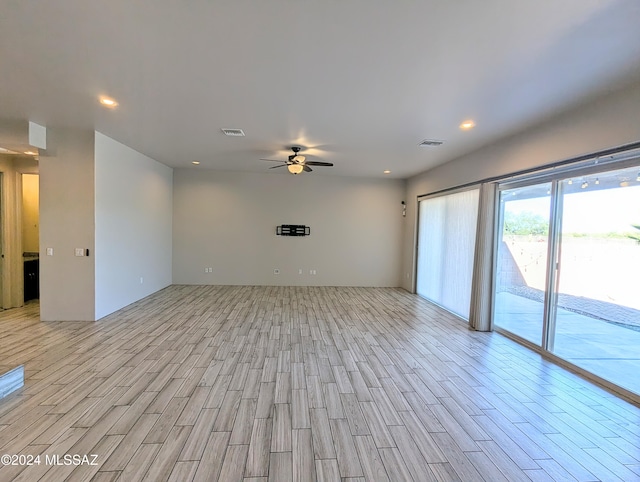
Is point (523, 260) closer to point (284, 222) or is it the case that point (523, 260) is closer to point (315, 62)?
point (315, 62)

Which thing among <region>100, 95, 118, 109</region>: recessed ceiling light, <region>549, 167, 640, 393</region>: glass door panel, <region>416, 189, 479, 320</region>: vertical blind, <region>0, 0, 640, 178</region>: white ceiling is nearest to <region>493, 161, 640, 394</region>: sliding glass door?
<region>549, 167, 640, 393</region>: glass door panel

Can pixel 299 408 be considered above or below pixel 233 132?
below

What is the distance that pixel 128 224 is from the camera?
18.8 feet

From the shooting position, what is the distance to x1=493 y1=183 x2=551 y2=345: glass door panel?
13.4 ft

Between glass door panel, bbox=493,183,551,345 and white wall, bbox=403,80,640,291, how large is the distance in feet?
1.53

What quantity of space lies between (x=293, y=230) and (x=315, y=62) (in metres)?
5.80

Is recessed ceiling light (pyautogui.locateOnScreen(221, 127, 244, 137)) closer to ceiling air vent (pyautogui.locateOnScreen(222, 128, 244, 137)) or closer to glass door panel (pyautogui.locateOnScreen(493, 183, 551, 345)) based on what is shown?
ceiling air vent (pyautogui.locateOnScreen(222, 128, 244, 137))

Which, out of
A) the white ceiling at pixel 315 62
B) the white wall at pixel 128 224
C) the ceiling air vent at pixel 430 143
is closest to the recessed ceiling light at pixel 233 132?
the white ceiling at pixel 315 62

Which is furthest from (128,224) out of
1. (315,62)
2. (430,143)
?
(430,143)

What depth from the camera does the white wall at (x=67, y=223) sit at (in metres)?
4.63

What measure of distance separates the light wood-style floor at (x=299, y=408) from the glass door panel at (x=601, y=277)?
392 mm

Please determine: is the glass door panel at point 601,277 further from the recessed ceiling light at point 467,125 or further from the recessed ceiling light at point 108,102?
the recessed ceiling light at point 108,102

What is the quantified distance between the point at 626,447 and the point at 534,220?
2.86 m

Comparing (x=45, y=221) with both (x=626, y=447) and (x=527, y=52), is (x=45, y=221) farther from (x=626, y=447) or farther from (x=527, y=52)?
(x=626, y=447)
